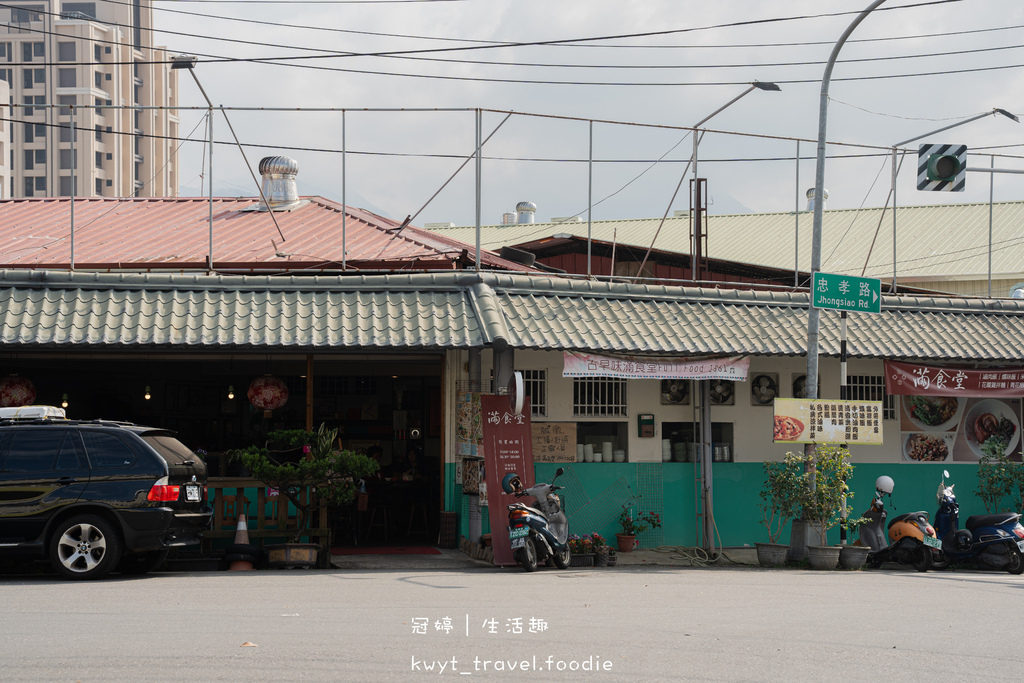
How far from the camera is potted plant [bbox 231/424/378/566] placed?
14633 mm

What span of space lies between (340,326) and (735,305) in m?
7.05

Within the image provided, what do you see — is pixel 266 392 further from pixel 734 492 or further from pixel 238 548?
pixel 734 492

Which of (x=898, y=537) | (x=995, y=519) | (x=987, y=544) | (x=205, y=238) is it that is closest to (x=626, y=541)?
(x=898, y=537)

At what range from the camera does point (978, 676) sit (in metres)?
7.87

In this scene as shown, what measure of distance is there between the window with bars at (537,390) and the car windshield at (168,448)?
593cm

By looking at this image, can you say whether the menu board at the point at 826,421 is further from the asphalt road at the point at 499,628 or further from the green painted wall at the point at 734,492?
the asphalt road at the point at 499,628

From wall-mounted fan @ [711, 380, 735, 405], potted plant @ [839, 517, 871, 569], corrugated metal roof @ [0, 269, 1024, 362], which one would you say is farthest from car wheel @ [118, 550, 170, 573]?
potted plant @ [839, 517, 871, 569]

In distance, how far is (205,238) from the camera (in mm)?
20297

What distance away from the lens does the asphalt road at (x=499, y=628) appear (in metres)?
7.70

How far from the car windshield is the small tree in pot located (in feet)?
4.60

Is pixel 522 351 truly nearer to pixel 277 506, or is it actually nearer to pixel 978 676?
pixel 277 506

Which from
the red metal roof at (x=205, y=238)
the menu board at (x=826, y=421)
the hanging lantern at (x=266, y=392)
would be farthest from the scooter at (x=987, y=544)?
the hanging lantern at (x=266, y=392)

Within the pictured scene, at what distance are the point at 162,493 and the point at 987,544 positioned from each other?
12.3 meters

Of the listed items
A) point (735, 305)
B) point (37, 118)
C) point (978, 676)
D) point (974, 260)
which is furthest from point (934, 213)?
point (37, 118)
